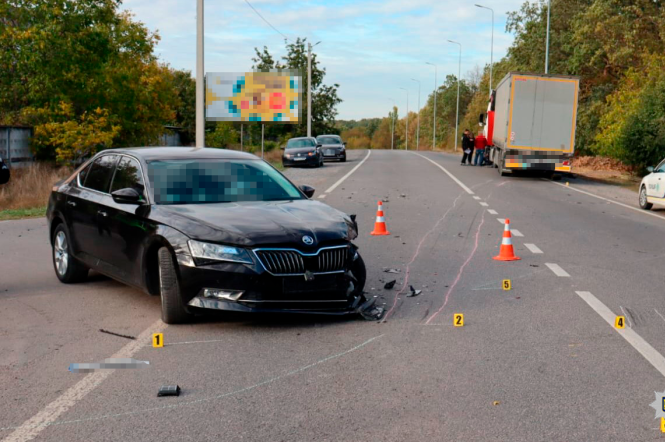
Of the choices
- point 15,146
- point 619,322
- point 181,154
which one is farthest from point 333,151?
point 619,322

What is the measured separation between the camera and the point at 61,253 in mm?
8695

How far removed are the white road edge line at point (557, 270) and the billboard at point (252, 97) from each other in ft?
85.4

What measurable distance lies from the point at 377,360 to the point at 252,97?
36.0 meters

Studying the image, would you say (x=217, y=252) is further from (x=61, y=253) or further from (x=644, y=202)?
(x=644, y=202)

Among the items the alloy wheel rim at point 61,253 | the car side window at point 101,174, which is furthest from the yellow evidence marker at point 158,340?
the alloy wheel rim at point 61,253

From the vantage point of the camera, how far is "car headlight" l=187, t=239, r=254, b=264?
625 centimetres

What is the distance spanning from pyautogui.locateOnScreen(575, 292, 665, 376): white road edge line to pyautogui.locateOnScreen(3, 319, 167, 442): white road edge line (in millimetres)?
3792

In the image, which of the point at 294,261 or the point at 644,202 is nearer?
the point at 294,261

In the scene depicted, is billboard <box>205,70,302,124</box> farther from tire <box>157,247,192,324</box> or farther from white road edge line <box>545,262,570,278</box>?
tire <box>157,247,192,324</box>

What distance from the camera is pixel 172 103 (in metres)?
A: 43.3

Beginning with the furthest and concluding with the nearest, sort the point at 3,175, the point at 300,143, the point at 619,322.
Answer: the point at 300,143 < the point at 3,175 < the point at 619,322

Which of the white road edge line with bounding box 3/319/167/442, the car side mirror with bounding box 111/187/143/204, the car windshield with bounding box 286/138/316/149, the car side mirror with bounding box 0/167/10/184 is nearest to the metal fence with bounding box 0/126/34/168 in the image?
the car windshield with bounding box 286/138/316/149

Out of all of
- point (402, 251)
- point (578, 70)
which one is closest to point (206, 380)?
point (402, 251)

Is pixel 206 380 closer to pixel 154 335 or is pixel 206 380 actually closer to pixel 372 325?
pixel 154 335
